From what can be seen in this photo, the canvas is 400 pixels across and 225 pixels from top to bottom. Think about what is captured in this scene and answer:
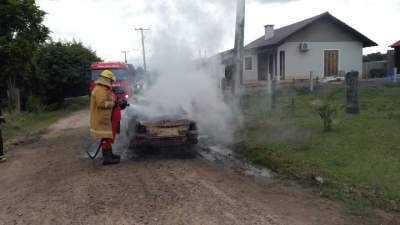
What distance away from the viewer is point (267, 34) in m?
33.4

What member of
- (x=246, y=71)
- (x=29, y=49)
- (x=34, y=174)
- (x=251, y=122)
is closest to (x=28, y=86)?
(x=29, y=49)

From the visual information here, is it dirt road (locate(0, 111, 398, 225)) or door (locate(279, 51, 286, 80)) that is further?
door (locate(279, 51, 286, 80))

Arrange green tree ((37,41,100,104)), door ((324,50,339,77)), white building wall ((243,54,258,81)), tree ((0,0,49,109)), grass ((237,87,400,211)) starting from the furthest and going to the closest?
white building wall ((243,54,258,81)) < door ((324,50,339,77)) < green tree ((37,41,100,104)) < tree ((0,0,49,109)) < grass ((237,87,400,211))

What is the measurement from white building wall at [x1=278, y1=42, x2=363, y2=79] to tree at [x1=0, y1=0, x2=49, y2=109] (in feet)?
47.7

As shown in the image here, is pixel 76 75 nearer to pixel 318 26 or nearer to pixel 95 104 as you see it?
pixel 318 26

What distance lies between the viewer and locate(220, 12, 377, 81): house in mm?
29344

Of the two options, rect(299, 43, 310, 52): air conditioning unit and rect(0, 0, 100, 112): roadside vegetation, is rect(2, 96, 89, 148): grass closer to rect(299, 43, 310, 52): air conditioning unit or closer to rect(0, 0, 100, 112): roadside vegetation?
rect(0, 0, 100, 112): roadside vegetation

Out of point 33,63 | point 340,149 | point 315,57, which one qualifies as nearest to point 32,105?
point 33,63

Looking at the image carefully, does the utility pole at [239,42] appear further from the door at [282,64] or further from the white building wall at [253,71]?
the white building wall at [253,71]

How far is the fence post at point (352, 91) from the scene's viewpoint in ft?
40.2

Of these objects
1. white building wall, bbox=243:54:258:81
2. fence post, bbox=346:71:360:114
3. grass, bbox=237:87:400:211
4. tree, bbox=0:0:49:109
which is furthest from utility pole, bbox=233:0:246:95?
white building wall, bbox=243:54:258:81

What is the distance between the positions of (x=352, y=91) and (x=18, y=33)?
50.1 ft

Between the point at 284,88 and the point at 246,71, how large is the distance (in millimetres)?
10891

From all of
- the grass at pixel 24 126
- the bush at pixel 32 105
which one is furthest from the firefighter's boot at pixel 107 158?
the bush at pixel 32 105
